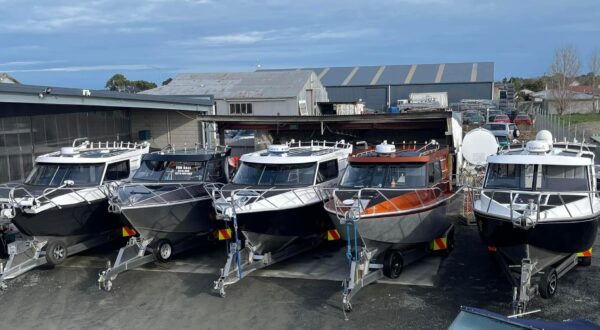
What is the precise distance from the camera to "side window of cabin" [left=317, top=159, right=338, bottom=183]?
1238 centimetres

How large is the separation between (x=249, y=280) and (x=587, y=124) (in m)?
37.4

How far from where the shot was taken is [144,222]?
1145 centimetres

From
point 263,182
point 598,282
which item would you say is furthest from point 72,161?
point 598,282

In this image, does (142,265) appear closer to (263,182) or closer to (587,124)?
(263,182)

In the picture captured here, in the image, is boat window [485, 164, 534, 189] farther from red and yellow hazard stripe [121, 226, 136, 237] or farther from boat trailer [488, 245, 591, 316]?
red and yellow hazard stripe [121, 226, 136, 237]

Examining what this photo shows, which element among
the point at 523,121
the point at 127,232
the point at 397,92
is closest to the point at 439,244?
the point at 127,232

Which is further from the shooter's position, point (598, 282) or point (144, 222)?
point (144, 222)

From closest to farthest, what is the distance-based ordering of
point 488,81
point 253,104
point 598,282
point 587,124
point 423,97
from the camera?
point 598,282 → point 253,104 → point 587,124 → point 423,97 → point 488,81

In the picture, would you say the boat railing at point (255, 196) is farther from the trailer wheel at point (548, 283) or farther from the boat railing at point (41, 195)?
the trailer wheel at point (548, 283)

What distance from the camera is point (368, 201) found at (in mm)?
10250

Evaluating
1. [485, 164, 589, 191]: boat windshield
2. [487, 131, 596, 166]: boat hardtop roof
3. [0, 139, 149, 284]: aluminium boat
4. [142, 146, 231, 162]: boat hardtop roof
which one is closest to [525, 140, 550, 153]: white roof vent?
[487, 131, 596, 166]: boat hardtop roof

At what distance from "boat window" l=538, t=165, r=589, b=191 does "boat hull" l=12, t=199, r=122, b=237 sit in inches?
351

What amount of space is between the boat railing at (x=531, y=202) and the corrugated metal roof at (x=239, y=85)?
2782 centimetres

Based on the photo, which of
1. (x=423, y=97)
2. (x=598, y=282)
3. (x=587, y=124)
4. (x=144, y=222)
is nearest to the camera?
(x=598, y=282)
